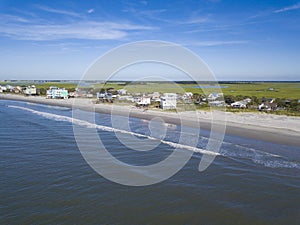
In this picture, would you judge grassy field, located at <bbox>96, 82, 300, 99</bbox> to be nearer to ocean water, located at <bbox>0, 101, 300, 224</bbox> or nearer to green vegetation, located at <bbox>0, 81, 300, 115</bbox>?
green vegetation, located at <bbox>0, 81, 300, 115</bbox>

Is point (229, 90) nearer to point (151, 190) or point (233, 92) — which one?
point (233, 92)

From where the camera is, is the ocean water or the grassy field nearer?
the ocean water

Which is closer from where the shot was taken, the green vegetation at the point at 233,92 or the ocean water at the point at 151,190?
the ocean water at the point at 151,190

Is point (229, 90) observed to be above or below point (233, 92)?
above

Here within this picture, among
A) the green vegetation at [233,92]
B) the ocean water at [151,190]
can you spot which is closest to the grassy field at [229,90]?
the green vegetation at [233,92]

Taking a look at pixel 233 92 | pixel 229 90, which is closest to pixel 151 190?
pixel 233 92

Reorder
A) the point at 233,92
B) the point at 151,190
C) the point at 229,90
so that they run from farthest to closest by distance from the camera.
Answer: the point at 229,90 → the point at 233,92 → the point at 151,190

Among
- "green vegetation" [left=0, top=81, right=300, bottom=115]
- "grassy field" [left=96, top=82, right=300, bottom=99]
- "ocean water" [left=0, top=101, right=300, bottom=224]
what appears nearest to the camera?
"ocean water" [left=0, top=101, right=300, bottom=224]

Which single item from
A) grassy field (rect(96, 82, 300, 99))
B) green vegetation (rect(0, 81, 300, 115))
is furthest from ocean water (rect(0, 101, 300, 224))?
grassy field (rect(96, 82, 300, 99))

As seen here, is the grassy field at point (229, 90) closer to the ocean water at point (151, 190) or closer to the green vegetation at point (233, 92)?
the green vegetation at point (233, 92)

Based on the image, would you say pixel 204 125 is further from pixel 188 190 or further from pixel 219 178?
pixel 188 190
